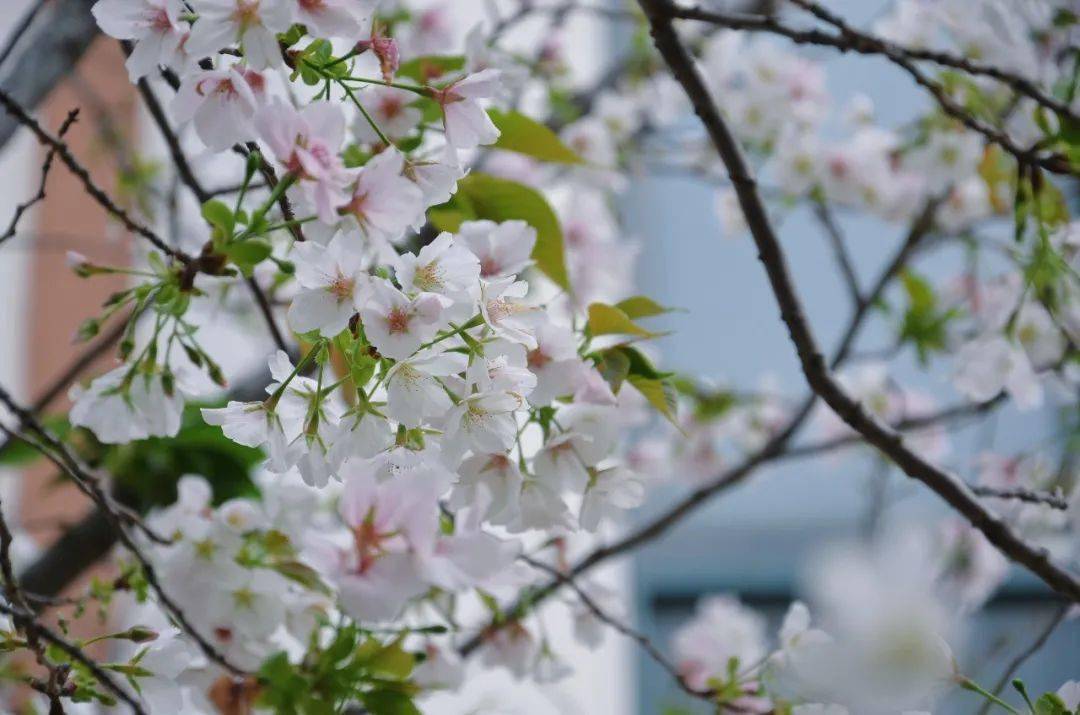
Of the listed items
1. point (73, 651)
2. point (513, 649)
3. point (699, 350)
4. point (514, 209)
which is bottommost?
point (73, 651)

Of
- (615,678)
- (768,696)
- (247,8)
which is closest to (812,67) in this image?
(768,696)

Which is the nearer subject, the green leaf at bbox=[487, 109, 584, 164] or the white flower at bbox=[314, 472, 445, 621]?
the white flower at bbox=[314, 472, 445, 621]

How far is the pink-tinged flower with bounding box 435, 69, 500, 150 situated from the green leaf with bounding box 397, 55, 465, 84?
13 cm

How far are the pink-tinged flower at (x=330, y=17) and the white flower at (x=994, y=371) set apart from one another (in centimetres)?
35

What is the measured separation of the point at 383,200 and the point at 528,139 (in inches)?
7.5

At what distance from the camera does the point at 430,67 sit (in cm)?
43

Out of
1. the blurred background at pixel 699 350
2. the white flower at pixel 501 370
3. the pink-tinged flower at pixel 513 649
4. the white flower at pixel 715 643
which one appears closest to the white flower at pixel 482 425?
the white flower at pixel 501 370

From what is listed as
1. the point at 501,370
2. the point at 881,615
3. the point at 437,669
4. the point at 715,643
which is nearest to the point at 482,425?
the point at 501,370

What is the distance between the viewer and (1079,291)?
0.49 metres

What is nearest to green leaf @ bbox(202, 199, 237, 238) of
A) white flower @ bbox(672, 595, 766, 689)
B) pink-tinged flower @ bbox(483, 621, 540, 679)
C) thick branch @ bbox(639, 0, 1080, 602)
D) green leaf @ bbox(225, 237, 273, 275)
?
green leaf @ bbox(225, 237, 273, 275)

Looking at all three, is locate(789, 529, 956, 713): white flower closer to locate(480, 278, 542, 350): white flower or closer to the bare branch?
locate(480, 278, 542, 350): white flower

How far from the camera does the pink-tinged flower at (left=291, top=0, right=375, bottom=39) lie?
0.25m

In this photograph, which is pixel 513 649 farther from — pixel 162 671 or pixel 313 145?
pixel 313 145

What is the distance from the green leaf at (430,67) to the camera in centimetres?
42
